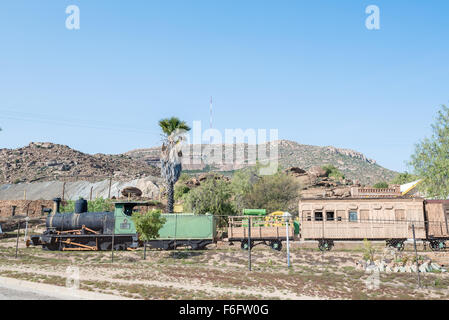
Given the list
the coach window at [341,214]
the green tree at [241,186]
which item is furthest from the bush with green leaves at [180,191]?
the coach window at [341,214]

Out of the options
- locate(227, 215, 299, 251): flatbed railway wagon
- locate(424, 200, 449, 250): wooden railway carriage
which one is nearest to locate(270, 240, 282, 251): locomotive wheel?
locate(227, 215, 299, 251): flatbed railway wagon

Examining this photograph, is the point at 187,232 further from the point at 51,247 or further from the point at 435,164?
the point at 435,164

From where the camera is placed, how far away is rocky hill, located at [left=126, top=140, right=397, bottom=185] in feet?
392

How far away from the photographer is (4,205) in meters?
43.5

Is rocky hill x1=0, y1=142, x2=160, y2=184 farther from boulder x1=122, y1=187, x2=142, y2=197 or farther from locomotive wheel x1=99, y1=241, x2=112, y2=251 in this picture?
locomotive wheel x1=99, y1=241, x2=112, y2=251

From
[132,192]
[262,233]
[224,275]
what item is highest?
[132,192]

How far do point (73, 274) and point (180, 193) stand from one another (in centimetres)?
4144

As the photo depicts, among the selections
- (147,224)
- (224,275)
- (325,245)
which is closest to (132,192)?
(147,224)

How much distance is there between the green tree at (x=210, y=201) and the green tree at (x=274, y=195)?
23.4 ft

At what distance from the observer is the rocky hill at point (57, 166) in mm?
87188

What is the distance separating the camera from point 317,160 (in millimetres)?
131125

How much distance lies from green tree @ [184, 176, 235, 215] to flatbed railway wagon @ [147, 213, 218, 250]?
381 inches

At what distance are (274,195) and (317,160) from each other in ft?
308
